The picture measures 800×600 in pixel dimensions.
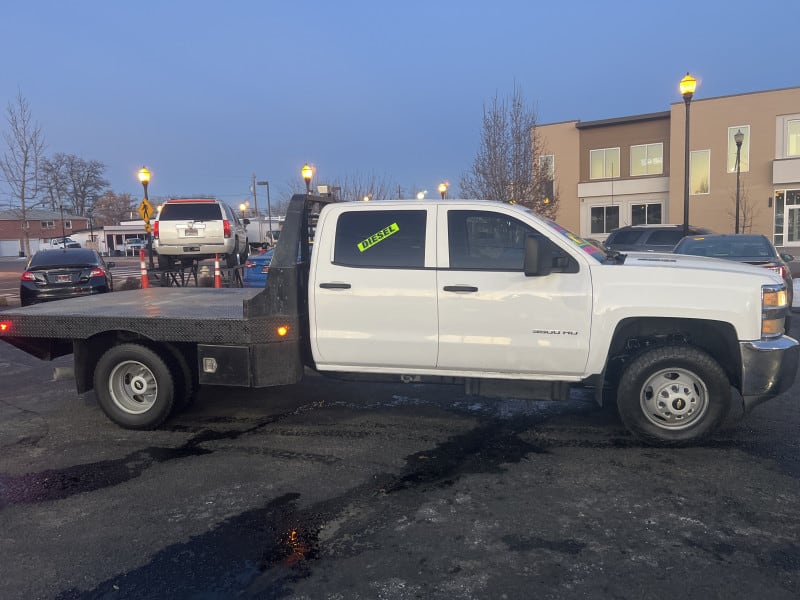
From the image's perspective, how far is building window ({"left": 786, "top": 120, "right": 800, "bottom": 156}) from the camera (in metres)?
31.2

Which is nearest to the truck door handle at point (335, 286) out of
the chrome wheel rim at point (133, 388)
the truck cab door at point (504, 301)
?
the truck cab door at point (504, 301)

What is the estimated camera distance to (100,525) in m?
4.08

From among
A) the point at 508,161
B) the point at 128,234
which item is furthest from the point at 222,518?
the point at 128,234

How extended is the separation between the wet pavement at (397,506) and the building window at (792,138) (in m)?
30.3

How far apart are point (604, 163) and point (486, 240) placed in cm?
3424

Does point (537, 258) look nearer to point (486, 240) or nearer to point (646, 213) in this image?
point (486, 240)

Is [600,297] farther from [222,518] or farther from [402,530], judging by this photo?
[222,518]

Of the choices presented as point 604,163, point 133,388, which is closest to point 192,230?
point 133,388

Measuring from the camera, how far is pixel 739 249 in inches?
445

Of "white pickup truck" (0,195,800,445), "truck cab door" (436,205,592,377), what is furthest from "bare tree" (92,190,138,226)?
"truck cab door" (436,205,592,377)

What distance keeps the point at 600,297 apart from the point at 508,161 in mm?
19763

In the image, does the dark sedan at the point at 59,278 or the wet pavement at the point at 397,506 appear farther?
the dark sedan at the point at 59,278

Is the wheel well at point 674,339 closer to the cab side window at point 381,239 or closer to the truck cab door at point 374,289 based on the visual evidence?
the truck cab door at point 374,289

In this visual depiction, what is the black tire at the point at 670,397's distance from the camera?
5.12 metres
